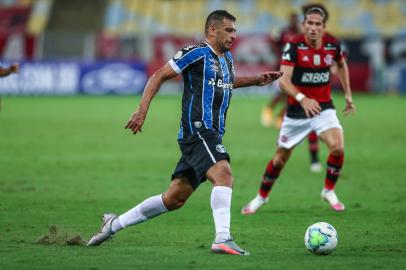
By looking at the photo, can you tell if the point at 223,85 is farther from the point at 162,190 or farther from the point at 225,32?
the point at 162,190

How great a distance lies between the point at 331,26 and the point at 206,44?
41.5m

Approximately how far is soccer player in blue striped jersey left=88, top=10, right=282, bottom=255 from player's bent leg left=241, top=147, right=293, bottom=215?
315 centimetres

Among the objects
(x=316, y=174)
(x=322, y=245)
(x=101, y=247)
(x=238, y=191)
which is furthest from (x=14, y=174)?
(x=322, y=245)

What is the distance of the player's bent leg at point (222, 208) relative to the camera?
830 centimetres

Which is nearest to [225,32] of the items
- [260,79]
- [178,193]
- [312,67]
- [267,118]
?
[260,79]

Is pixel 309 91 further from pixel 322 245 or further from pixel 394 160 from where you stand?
pixel 394 160

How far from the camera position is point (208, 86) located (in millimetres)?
8742

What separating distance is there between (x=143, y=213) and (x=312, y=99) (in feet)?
12.9

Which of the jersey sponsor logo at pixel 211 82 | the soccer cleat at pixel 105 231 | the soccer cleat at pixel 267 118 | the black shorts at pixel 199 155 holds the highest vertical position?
the jersey sponsor logo at pixel 211 82

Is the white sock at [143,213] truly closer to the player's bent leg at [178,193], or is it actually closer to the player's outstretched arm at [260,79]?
the player's bent leg at [178,193]

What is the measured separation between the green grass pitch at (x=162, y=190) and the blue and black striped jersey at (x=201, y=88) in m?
1.22

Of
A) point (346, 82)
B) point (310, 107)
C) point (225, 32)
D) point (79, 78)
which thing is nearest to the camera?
point (225, 32)

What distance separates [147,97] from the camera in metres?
8.39

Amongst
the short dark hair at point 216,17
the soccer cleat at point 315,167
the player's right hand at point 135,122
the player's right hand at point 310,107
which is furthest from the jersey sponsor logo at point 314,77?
the player's right hand at point 135,122
